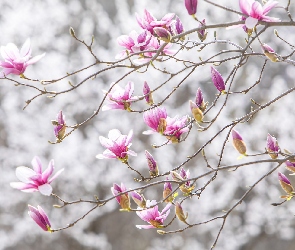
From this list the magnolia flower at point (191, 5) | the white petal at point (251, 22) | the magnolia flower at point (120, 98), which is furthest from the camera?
the magnolia flower at point (120, 98)

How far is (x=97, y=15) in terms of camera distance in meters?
7.50

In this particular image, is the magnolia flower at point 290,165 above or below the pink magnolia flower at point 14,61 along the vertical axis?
below

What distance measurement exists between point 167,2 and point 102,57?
120cm

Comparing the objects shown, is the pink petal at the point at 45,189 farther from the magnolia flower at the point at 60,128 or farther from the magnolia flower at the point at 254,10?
the magnolia flower at the point at 254,10

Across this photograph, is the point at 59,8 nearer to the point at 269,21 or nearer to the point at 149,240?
the point at 149,240

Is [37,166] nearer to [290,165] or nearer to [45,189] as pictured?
[45,189]

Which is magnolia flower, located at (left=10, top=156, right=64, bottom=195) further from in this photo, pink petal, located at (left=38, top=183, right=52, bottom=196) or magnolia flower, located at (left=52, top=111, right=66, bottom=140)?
magnolia flower, located at (left=52, top=111, right=66, bottom=140)

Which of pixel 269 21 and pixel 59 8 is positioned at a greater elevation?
pixel 59 8

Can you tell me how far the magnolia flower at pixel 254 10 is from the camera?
1.35 m

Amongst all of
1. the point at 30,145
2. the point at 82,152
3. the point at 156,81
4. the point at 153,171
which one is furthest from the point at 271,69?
the point at 153,171

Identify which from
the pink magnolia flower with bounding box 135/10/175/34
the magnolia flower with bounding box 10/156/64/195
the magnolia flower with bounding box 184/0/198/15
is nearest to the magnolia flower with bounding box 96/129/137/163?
the magnolia flower with bounding box 10/156/64/195

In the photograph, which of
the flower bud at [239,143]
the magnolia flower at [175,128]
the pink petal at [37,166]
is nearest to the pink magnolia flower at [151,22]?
the magnolia flower at [175,128]

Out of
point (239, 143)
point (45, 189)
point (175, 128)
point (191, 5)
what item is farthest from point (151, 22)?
point (45, 189)

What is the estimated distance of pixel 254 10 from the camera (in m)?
1.36
